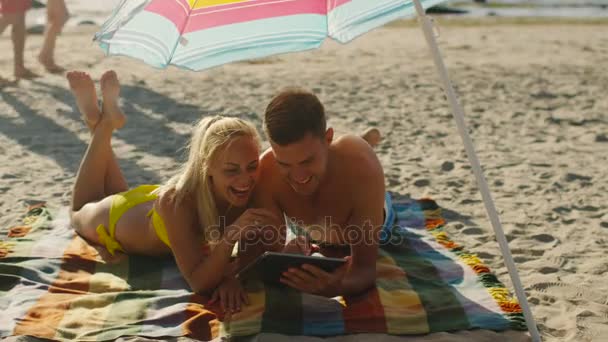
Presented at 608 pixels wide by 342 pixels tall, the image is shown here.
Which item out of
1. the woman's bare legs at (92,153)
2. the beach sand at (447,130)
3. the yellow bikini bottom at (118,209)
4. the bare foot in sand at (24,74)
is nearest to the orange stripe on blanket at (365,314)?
the beach sand at (447,130)

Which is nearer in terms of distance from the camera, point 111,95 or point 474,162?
point 474,162

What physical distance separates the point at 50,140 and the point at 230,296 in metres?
4.05

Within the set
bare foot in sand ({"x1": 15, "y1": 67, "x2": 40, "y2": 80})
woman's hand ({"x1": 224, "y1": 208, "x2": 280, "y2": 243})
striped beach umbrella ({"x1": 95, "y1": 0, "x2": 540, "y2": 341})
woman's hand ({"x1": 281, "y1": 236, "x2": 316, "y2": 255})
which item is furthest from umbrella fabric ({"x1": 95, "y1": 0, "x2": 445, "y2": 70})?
bare foot in sand ({"x1": 15, "y1": 67, "x2": 40, "y2": 80})

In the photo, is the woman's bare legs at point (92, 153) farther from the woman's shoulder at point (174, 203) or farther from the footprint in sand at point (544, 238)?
the footprint in sand at point (544, 238)

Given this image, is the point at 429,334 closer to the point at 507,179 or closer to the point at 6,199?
the point at 507,179

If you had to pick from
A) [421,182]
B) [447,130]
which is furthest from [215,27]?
[447,130]

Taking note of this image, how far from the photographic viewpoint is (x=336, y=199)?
139 inches

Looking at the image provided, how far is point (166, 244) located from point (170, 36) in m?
1.15

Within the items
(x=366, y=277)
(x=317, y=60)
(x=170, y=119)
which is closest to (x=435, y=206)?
(x=366, y=277)

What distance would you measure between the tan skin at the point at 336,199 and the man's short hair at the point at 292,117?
128 millimetres

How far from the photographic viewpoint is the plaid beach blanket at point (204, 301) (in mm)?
3244

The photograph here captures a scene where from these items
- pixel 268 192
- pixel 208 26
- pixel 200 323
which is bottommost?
pixel 200 323

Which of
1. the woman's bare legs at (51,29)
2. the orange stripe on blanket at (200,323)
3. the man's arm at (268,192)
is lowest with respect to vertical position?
the orange stripe on blanket at (200,323)

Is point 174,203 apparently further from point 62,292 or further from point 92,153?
point 92,153
